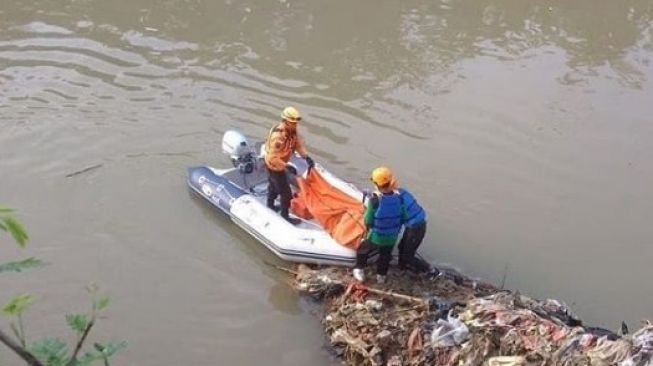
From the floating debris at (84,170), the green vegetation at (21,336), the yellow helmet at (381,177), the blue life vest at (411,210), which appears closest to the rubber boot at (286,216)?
the blue life vest at (411,210)

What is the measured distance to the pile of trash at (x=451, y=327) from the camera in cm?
685

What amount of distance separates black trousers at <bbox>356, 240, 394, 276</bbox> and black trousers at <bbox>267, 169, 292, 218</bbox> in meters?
1.27

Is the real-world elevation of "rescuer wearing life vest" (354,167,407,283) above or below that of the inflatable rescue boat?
above

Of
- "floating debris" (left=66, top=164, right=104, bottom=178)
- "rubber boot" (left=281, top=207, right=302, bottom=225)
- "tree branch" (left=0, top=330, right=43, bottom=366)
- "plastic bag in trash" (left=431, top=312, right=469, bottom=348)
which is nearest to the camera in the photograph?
"tree branch" (left=0, top=330, right=43, bottom=366)

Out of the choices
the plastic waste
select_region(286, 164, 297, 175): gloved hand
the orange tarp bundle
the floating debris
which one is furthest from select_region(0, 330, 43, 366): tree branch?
the floating debris

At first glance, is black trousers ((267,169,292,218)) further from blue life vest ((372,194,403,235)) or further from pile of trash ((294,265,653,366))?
blue life vest ((372,194,403,235))

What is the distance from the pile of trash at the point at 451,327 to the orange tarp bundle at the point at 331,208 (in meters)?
0.43

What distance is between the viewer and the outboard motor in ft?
33.3

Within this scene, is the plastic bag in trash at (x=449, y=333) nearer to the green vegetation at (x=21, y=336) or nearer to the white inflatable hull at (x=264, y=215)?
the white inflatable hull at (x=264, y=215)

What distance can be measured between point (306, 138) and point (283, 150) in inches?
110

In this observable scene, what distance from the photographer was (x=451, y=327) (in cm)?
747

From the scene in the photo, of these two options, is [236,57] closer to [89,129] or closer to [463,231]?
[89,129]

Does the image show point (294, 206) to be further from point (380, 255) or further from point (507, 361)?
point (507, 361)

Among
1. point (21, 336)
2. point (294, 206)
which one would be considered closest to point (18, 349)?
point (21, 336)
